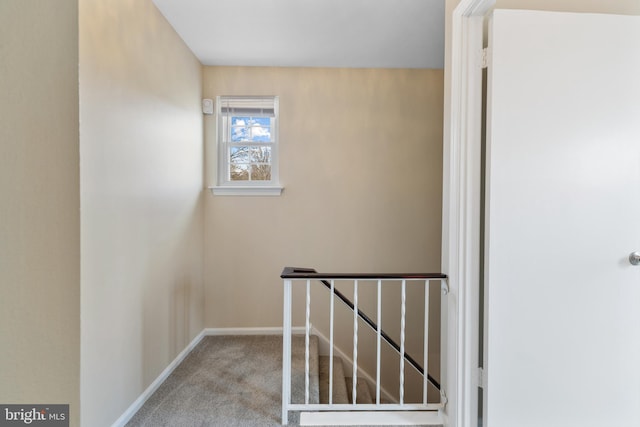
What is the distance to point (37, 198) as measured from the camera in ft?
1.44

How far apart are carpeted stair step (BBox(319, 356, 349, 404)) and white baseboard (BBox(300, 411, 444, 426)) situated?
559 mm

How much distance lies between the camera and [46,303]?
44 centimetres

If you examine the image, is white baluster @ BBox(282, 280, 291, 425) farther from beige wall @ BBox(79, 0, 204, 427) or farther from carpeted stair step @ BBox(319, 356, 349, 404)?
beige wall @ BBox(79, 0, 204, 427)

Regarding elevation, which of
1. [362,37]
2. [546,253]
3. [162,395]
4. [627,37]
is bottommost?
[162,395]

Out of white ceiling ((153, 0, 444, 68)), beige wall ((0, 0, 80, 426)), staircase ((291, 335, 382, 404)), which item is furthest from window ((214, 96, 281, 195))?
beige wall ((0, 0, 80, 426))

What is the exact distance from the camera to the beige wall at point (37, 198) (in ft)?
1.39

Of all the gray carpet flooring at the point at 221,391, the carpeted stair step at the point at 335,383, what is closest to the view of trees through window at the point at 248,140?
the gray carpet flooring at the point at 221,391

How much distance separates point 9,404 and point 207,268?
2591 mm

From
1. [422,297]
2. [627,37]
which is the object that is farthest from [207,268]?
[627,37]

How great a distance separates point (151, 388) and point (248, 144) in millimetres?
2095

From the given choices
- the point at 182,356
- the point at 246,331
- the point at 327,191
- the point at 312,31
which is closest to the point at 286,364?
the point at 182,356

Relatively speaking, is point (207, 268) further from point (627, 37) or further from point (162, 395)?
point (627, 37)

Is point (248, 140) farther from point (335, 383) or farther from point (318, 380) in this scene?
point (335, 383)

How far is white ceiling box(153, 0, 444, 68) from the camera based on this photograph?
203cm
